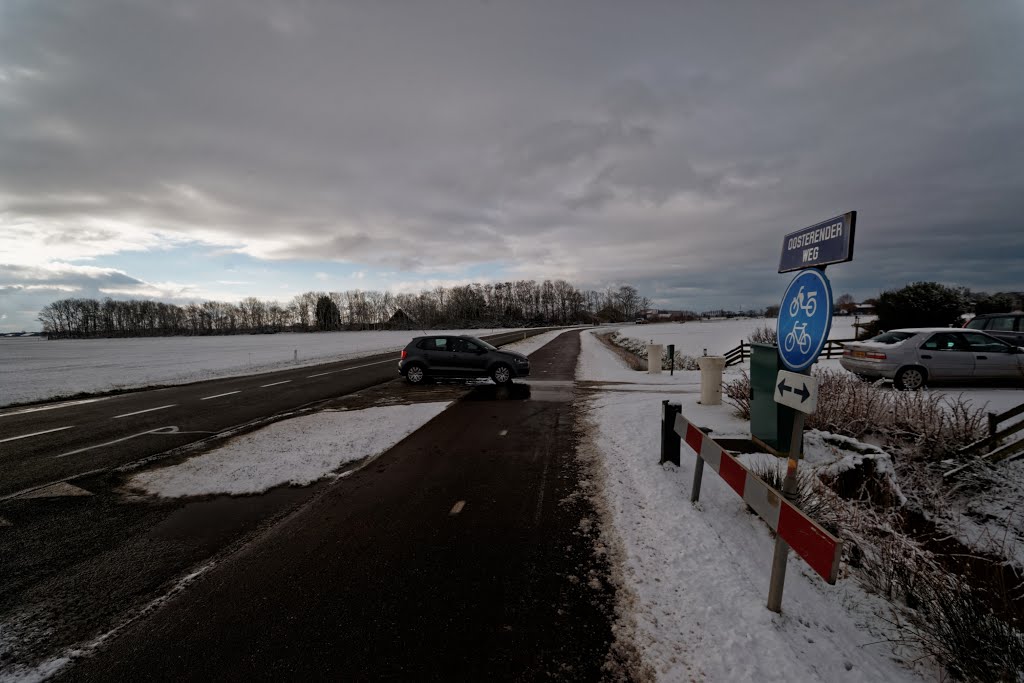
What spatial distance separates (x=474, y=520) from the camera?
4480 mm

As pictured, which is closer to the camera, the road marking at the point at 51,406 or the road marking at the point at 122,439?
the road marking at the point at 122,439

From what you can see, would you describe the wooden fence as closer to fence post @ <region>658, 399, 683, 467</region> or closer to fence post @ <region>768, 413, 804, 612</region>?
fence post @ <region>658, 399, 683, 467</region>

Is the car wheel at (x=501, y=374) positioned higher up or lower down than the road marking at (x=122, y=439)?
higher up

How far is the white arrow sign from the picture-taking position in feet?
9.48

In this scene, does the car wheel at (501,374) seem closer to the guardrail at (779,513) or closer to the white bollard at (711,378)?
the white bollard at (711,378)

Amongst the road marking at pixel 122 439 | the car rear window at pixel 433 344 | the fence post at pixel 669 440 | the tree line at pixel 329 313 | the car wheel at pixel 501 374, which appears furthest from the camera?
the tree line at pixel 329 313

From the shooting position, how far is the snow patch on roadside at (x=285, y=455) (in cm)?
566

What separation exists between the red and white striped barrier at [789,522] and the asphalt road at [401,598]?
50.9 inches

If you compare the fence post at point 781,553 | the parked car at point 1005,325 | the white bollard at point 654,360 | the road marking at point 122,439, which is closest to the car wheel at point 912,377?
the parked car at point 1005,325

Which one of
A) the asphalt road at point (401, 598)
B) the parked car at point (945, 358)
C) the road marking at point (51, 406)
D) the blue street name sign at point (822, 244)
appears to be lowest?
the road marking at point (51, 406)

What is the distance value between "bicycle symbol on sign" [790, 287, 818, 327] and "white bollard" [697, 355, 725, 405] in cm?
636

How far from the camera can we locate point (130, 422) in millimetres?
9445

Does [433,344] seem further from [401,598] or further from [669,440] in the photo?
[401,598]

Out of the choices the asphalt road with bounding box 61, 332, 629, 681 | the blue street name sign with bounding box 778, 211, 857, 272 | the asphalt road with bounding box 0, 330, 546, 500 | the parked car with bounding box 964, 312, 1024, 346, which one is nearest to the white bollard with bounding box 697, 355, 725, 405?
the asphalt road with bounding box 61, 332, 629, 681
